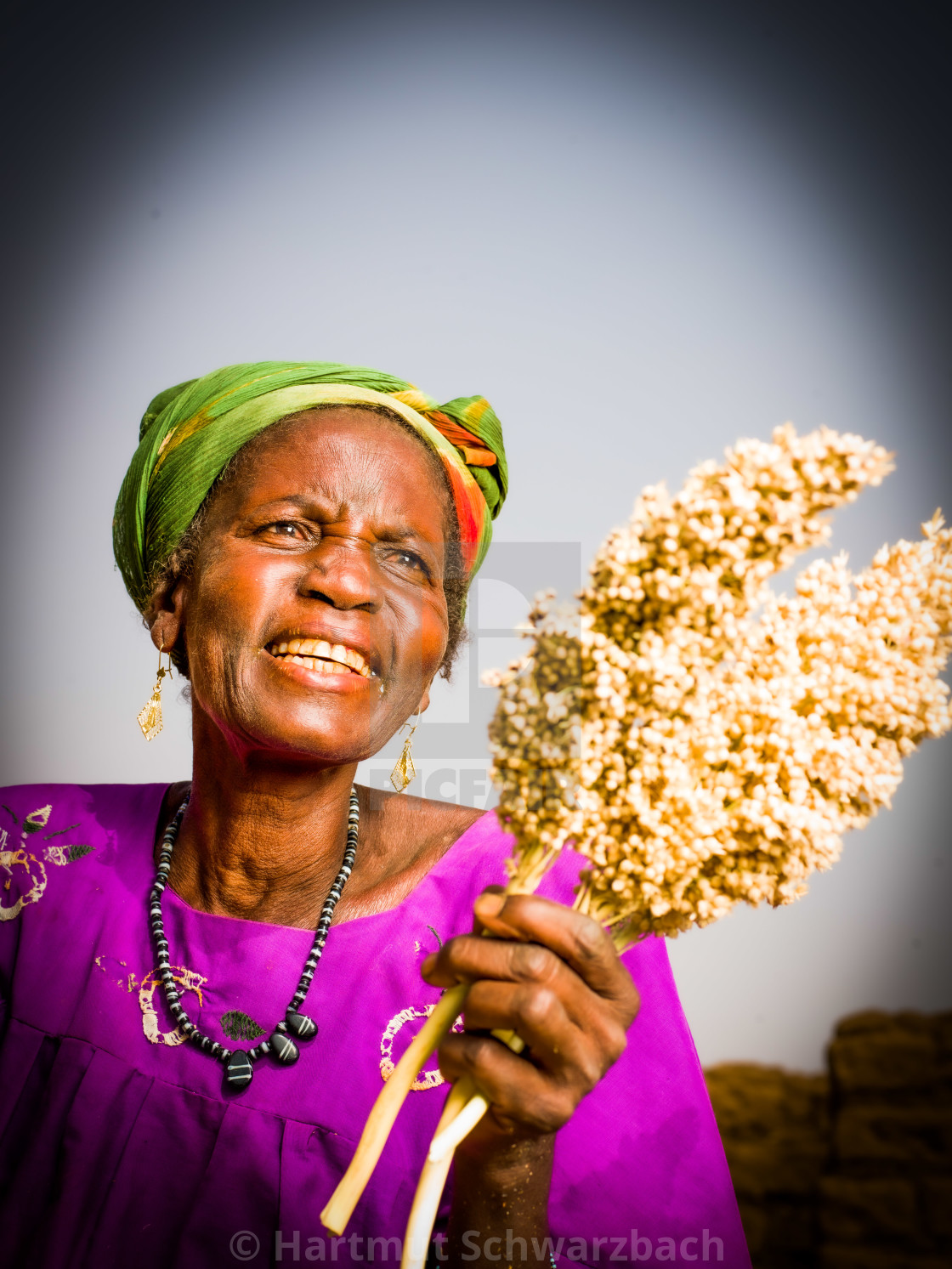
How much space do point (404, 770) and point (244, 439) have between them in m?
0.74

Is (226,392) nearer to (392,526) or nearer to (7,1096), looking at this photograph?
(392,526)

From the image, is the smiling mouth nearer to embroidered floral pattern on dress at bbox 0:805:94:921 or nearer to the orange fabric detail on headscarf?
the orange fabric detail on headscarf

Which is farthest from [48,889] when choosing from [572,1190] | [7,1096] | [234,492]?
[572,1190]

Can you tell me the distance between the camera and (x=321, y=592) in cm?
139

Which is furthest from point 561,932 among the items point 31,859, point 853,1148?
point 853,1148

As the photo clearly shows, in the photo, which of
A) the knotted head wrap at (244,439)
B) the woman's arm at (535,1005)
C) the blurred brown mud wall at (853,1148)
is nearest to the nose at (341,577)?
the knotted head wrap at (244,439)

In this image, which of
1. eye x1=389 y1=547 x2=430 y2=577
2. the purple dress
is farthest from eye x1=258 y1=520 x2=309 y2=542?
the purple dress

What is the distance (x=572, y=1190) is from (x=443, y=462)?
124 centimetres

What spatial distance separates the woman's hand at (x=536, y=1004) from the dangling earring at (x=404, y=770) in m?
0.92

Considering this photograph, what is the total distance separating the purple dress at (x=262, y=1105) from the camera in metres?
1.30

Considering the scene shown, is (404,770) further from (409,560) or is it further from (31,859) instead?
(31,859)

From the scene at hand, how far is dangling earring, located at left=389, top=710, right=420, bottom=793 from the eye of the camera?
71.7 inches

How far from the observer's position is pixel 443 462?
5.47 feet

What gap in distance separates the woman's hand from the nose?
25.0 inches
